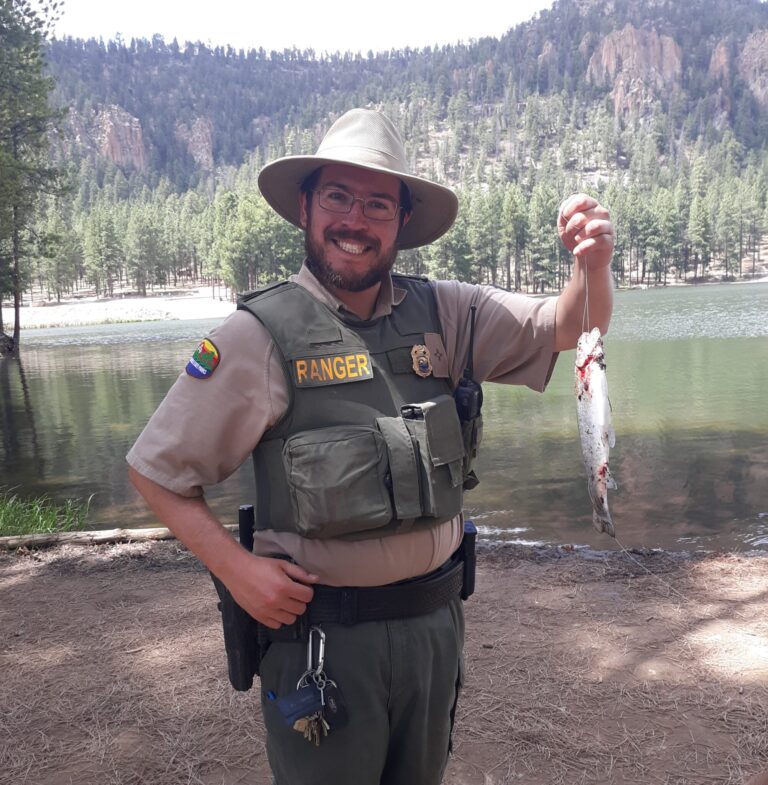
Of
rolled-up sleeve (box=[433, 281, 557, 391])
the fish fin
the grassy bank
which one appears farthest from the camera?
the grassy bank

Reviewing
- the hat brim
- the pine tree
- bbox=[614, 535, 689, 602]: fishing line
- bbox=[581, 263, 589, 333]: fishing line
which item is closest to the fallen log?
bbox=[614, 535, 689, 602]: fishing line

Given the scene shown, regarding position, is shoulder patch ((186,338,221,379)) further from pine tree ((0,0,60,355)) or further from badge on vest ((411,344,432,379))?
pine tree ((0,0,60,355))

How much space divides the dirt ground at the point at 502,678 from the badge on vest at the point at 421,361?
85.4 inches

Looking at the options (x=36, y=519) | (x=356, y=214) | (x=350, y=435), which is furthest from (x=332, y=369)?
(x=36, y=519)

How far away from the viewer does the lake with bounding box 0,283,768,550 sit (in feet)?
27.1

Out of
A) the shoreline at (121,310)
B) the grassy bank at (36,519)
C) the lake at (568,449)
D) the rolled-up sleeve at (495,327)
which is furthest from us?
the shoreline at (121,310)

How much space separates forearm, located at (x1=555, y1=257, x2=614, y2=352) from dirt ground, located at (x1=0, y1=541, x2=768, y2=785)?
2.17 metres

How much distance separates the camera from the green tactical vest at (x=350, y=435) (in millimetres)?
2105

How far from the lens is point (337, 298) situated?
7.76 feet

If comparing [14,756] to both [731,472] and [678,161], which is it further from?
A: [678,161]

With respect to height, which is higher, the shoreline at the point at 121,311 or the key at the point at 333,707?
the key at the point at 333,707

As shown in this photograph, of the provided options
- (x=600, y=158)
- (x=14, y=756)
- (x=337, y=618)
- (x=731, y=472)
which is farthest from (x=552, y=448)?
(x=600, y=158)

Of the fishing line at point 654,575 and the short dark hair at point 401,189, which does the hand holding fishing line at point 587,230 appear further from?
the fishing line at point 654,575

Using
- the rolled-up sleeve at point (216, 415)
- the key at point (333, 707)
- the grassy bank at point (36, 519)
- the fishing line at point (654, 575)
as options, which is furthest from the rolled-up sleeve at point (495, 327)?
the grassy bank at point (36, 519)
